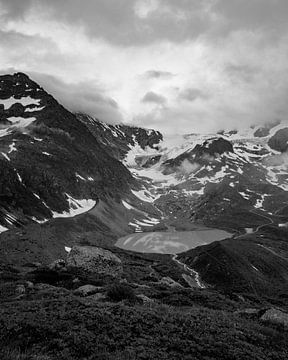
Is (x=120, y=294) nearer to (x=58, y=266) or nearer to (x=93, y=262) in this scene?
(x=58, y=266)

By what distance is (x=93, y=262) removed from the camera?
5816 centimetres

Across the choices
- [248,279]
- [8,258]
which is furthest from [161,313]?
[248,279]

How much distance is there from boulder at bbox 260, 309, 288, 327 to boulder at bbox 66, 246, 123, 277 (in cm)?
3097

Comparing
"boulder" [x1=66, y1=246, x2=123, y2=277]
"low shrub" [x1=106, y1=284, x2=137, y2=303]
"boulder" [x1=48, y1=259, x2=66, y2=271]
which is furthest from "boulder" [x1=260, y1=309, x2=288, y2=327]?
"boulder" [x1=48, y1=259, x2=66, y2=271]

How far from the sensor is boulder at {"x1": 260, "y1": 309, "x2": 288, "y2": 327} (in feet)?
87.9

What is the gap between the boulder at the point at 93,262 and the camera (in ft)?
187

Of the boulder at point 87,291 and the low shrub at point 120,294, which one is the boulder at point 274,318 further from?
the boulder at point 87,291

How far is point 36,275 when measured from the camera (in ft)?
154

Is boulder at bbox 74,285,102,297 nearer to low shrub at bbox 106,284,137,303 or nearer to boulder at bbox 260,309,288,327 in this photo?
low shrub at bbox 106,284,137,303

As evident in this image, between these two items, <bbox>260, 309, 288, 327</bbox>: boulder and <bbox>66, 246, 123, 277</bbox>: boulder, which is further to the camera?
<bbox>66, 246, 123, 277</bbox>: boulder

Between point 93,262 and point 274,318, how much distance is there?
34.6 m

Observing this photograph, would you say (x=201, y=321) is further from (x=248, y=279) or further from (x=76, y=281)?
(x=248, y=279)

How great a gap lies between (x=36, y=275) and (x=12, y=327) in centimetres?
2944

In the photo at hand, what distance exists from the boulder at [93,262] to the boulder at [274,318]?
30966mm
